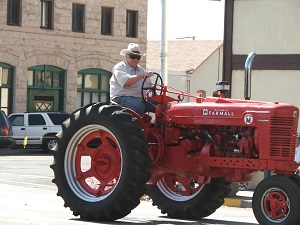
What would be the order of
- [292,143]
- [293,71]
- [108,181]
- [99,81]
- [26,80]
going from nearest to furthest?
[292,143] < [108,181] < [293,71] < [26,80] < [99,81]

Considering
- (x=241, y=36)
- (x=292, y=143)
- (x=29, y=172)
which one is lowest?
(x=29, y=172)

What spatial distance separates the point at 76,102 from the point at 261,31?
30543 mm

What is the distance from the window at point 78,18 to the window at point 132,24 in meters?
3.08

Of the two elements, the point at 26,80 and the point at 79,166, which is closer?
the point at 79,166

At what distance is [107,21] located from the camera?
55.4 meters

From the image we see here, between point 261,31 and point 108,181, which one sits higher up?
point 261,31

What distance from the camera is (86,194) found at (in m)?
14.3

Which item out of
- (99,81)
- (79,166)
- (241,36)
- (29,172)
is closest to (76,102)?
(99,81)

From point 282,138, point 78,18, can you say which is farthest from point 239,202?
point 78,18

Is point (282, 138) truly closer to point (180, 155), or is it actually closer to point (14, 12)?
point (180, 155)

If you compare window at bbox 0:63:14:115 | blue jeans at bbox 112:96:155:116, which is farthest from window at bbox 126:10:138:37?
blue jeans at bbox 112:96:155:116

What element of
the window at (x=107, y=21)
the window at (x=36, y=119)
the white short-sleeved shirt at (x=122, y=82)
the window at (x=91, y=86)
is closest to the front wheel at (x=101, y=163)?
the white short-sleeved shirt at (x=122, y=82)

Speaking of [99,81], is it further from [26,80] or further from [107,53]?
[26,80]

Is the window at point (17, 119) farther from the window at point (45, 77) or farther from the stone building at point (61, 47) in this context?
the window at point (45, 77)
